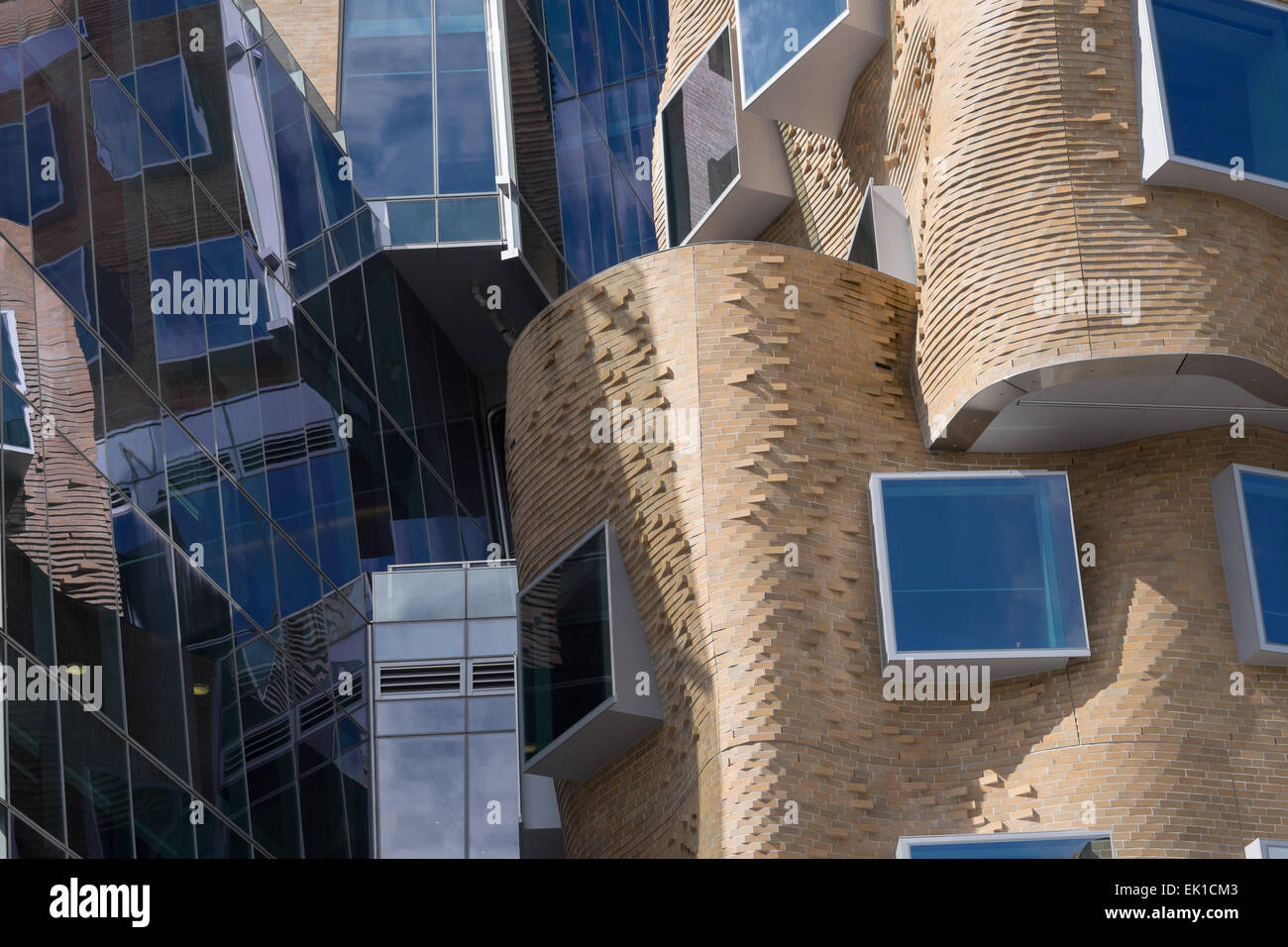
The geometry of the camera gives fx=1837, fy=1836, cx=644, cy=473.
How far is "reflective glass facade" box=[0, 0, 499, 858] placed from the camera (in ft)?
64.2

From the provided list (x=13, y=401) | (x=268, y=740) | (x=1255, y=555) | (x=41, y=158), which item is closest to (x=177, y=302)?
(x=41, y=158)

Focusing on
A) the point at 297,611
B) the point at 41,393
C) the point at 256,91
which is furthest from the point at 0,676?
the point at 256,91

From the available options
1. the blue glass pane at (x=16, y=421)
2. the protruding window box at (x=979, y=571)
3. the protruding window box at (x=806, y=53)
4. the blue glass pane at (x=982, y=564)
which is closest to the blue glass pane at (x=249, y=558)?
the blue glass pane at (x=16, y=421)

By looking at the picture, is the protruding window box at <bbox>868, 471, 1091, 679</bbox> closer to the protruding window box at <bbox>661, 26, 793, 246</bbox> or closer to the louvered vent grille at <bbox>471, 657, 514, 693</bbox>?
the protruding window box at <bbox>661, 26, 793, 246</bbox>

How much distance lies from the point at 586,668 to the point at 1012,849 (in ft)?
18.4

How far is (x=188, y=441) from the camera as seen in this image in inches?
963

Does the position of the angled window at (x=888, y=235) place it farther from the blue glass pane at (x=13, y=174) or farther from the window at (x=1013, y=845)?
the blue glass pane at (x=13, y=174)

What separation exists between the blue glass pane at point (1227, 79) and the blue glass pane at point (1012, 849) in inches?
298

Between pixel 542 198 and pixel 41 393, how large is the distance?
19.5 meters

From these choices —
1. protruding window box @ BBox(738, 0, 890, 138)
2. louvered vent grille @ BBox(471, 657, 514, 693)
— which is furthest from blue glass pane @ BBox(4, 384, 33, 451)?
louvered vent grille @ BBox(471, 657, 514, 693)

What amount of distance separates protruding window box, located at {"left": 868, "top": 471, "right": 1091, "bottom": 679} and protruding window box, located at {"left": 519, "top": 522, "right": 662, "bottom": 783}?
3.07m

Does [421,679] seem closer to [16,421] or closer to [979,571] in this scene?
[16,421]

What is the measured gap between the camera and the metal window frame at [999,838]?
18344 millimetres
